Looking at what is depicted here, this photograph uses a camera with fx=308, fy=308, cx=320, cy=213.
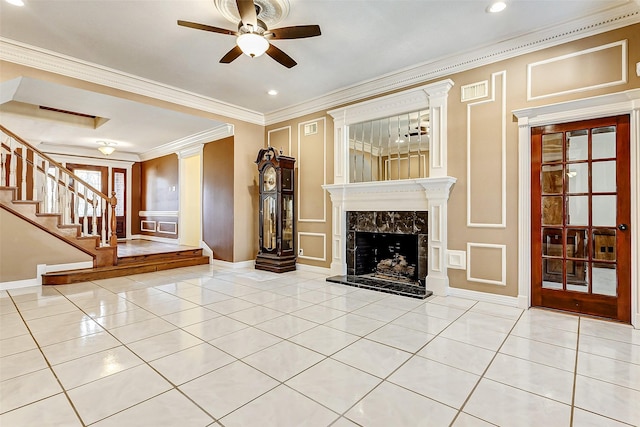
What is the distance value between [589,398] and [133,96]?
6.01 m

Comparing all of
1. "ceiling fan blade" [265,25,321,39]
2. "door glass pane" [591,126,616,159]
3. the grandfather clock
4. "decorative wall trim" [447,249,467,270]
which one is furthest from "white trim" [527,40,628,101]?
the grandfather clock

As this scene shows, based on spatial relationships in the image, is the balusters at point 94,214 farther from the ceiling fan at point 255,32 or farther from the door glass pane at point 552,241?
the door glass pane at point 552,241

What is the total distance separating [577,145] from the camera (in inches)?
Result: 129

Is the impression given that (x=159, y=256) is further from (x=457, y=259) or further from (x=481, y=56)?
(x=481, y=56)

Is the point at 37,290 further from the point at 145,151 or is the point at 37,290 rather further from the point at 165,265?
the point at 145,151

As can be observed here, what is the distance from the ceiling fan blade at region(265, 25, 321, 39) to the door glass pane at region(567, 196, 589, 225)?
314 cm

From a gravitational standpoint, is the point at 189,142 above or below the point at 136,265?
above

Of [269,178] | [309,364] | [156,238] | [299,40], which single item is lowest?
[309,364]

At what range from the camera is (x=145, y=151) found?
29.4 ft

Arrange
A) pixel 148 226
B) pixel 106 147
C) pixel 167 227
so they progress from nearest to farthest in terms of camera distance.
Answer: pixel 106 147
pixel 167 227
pixel 148 226

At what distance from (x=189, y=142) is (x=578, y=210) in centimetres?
727

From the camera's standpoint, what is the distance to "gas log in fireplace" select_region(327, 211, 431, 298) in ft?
13.8

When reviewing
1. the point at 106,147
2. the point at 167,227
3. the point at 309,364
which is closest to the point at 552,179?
the point at 309,364

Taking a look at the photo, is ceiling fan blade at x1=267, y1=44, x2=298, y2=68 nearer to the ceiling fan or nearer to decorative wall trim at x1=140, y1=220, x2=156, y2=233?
the ceiling fan
